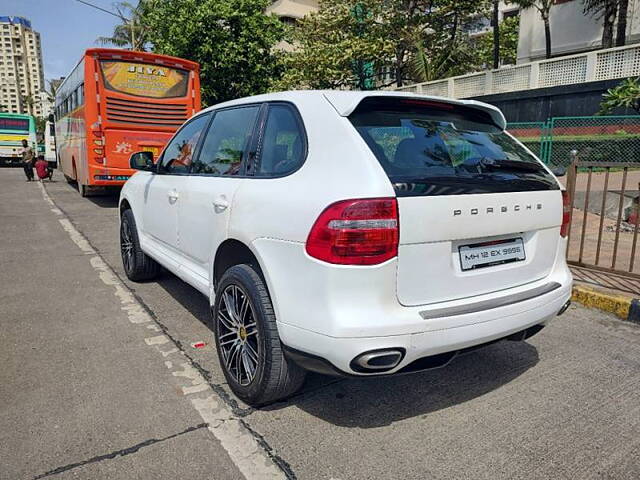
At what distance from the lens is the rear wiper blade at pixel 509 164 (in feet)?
8.76

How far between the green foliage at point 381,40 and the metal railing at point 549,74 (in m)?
2.37

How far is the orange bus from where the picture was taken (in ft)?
34.8

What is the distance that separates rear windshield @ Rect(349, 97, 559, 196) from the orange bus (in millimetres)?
9673

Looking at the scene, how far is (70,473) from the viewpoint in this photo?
2176 mm

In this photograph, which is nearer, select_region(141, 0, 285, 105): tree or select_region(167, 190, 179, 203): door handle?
select_region(167, 190, 179, 203): door handle

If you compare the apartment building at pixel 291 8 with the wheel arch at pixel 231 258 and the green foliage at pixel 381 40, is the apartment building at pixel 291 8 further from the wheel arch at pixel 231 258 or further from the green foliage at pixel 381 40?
the wheel arch at pixel 231 258

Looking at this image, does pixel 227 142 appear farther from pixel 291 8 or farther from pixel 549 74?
pixel 291 8

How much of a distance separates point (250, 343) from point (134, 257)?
9.03 feet

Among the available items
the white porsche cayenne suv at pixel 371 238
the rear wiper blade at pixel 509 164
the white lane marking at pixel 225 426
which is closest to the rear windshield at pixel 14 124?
the white lane marking at pixel 225 426

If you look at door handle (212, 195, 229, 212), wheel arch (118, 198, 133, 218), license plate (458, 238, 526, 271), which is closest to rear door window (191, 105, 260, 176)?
door handle (212, 195, 229, 212)

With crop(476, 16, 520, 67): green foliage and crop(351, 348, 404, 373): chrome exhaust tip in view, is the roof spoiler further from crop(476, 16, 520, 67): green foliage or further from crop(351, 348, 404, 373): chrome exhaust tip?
crop(476, 16, 520, 67): green foliage

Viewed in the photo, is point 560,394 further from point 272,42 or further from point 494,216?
point 272,42

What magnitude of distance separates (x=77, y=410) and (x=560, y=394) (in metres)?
2.83

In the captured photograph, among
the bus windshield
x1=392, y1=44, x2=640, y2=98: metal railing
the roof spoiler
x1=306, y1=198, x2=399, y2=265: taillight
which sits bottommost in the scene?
x1=306, y1=198, x2=399, y2=265: taillight
